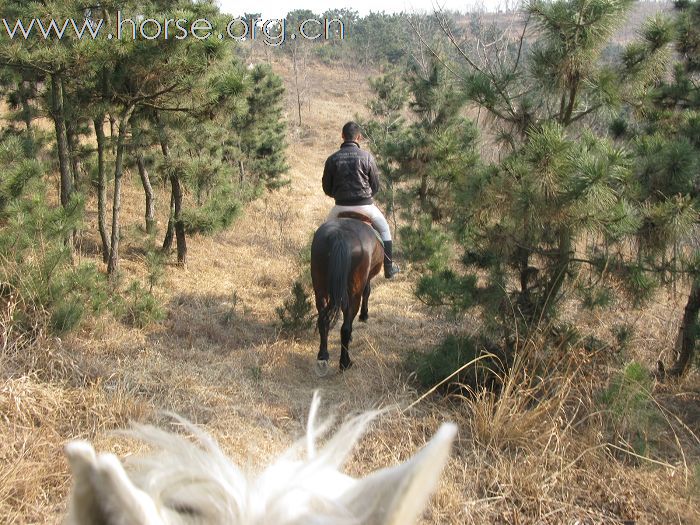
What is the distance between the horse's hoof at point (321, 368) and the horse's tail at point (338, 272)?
0.52m

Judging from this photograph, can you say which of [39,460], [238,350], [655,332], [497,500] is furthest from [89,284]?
→ [655,332]

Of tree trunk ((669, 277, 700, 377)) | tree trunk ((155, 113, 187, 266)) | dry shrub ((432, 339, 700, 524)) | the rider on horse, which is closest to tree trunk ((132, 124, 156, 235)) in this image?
tree trunk ((155, 113, 187, 266))

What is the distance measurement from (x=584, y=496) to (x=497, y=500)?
19.7 inches

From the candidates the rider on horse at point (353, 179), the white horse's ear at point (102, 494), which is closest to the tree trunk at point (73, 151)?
the rider on horse at point (353, 179)

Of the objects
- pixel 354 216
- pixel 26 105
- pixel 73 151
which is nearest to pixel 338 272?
pixel 354 216

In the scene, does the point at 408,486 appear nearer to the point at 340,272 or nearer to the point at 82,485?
the point at 82,485

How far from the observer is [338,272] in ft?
14.4

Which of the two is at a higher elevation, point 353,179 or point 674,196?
point 353,179

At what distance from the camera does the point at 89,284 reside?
4.46 meters

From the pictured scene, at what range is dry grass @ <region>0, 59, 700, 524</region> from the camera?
2.63m

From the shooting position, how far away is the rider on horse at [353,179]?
17.2 ft

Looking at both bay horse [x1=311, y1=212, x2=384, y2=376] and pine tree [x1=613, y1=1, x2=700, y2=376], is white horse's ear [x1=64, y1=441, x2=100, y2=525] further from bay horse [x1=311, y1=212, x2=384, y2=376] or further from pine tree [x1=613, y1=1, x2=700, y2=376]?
bay horse [x1=311, y1=212, x2=384, y2=376]

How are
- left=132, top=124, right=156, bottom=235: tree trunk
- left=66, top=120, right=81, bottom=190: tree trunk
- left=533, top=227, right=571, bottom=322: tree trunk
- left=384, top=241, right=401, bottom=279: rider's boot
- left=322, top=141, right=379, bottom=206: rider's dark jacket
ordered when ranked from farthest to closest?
left=66, top=120, right=81, bottom=190: tree trunk, left=132, top=124, right=156, bottom=235: tree trunk, left=384, top=241, right=401, bottom=279: rider's boot, left=322, top=141, right=379, bottom=206: rider's dark jacket, left=533, top=227, right=571, bottom=322: tree trunk

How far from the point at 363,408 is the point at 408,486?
→ 311cm
